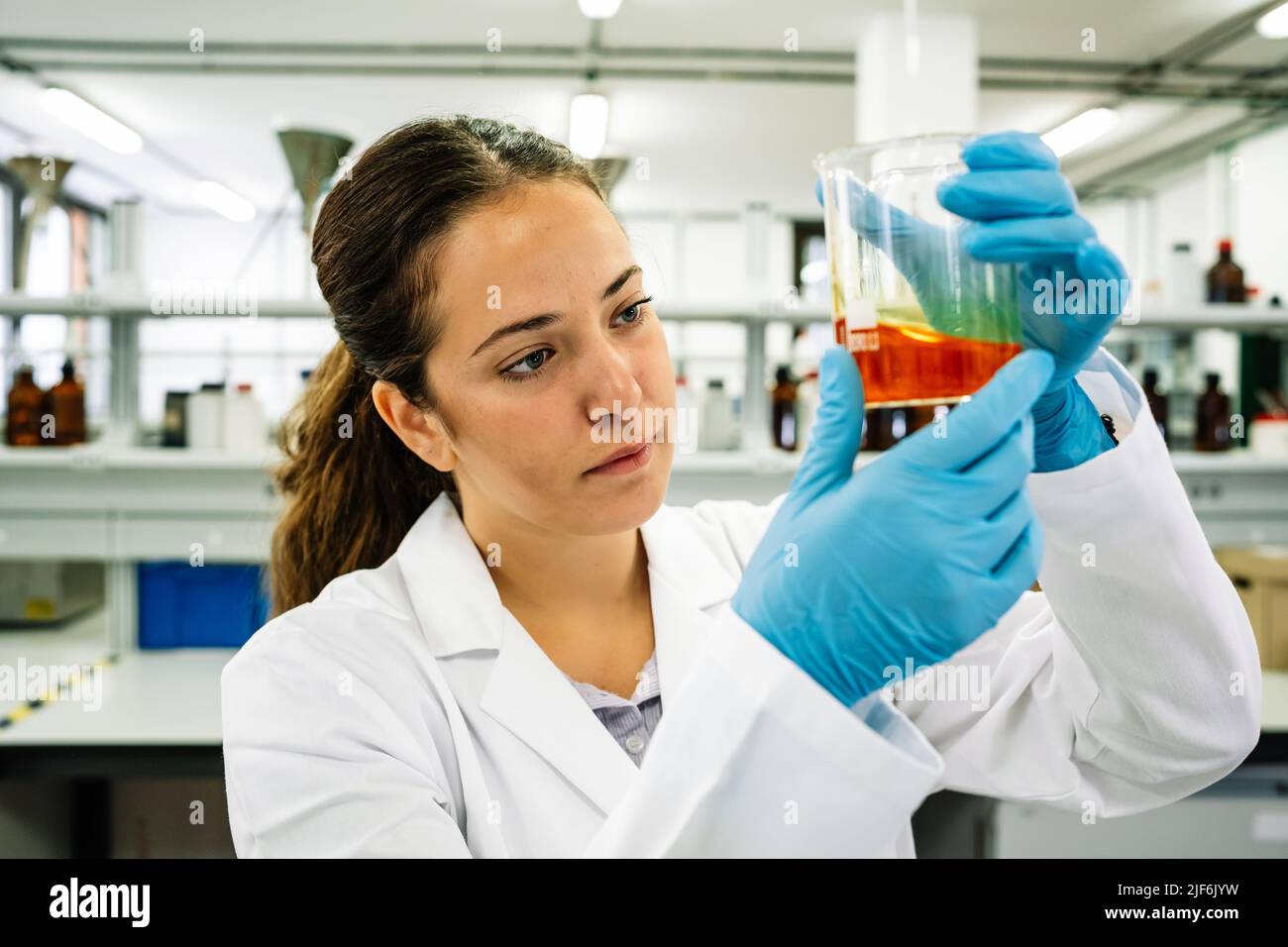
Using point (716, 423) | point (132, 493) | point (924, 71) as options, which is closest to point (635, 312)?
point (716, 423)

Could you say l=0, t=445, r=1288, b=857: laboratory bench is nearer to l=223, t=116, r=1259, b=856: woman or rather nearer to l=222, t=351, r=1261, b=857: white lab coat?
l=223, t=116, r=1259, b=856: woman

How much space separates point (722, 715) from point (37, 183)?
2.83m

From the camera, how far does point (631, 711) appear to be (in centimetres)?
106

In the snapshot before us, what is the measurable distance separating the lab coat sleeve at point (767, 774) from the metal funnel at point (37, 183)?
8.99 ft

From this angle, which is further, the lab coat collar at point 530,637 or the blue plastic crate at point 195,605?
the blue plastic crate at point 195,605

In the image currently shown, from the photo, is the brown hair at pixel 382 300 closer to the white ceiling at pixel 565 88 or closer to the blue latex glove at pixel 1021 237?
the blue latex glove at pixel 1021 237

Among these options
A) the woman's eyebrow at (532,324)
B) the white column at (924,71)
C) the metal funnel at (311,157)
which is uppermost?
the white column at (924,71)

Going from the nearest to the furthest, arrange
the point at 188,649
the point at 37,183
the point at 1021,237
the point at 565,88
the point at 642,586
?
1. the point at 1021,237
2. the point at 642,586
3. the point at 37,183
4. the point at 188,649
5. the point at 565,88

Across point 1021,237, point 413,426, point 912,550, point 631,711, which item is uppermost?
point 1021,237

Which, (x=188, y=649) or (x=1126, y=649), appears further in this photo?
(x=188, y=649)

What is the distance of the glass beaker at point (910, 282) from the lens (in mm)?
645

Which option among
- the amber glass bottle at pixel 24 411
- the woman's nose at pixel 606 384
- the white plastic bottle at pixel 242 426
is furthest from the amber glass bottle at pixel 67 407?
the woman's nose at pixel 606 384

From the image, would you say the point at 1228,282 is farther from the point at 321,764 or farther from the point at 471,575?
the point at 321,764

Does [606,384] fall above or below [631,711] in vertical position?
above
